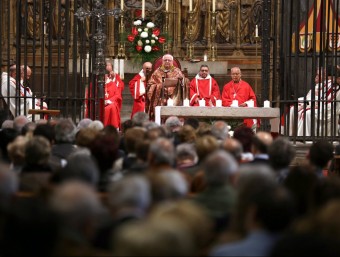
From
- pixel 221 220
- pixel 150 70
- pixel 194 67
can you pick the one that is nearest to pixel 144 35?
pixel 150 70

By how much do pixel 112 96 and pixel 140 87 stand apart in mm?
588

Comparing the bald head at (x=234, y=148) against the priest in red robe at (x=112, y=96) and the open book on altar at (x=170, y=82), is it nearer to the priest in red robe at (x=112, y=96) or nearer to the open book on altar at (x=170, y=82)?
the open book on altar at (x=170, y=82)

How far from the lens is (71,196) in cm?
587

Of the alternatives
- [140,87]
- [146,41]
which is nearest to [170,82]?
[140,87]

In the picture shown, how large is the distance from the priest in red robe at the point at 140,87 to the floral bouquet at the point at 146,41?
1.26 ft

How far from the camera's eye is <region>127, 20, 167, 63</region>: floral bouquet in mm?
23938

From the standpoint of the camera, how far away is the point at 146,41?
24.0m

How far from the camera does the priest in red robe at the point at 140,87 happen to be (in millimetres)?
23766

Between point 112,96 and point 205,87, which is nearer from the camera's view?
point 205,87

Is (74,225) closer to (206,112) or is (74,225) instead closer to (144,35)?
(206,112)

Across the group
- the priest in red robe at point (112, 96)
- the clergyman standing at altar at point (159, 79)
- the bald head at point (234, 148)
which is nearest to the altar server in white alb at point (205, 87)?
the clergyman standing at altar at point (159, 79)

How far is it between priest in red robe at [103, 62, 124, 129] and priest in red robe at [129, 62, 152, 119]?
33 centimetres

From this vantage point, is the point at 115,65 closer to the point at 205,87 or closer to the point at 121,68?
the point at 121,68

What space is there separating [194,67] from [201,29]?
3.96 ft
